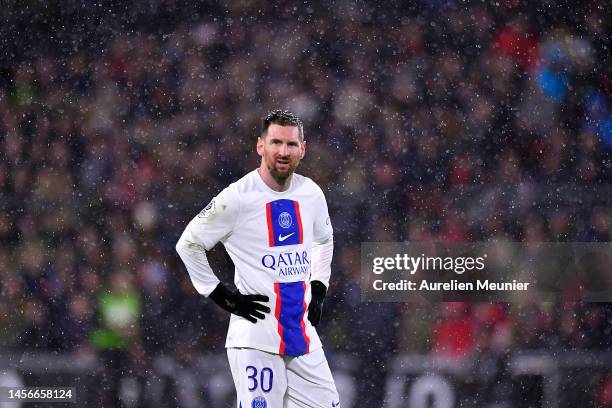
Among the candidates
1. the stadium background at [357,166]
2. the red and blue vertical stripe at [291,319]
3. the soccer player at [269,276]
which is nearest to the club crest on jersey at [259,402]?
the soccer player at [269,276]

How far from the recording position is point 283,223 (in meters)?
2.46

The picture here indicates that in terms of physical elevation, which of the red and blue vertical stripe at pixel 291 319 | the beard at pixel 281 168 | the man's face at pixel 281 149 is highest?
the man's face at pixel 281 149

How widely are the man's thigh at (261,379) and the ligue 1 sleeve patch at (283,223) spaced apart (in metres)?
0.31

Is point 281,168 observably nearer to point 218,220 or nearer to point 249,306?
point 218,220

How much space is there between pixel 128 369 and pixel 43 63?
123 centimetres

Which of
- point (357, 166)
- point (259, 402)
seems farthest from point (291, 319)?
point (357, 166)

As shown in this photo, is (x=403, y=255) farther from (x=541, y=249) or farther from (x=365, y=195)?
(x=541, y=249)

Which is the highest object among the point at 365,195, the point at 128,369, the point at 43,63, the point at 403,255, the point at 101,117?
the point at 43,63

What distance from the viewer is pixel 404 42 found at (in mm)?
3322

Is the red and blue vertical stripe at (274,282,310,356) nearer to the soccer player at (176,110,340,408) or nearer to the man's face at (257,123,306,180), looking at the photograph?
the soccer player at (176,110,340,408)

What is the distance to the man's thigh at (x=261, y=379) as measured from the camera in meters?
2.36

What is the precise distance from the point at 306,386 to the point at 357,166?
1.13 metres

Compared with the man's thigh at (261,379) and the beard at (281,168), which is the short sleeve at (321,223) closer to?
the beard at (281,168)

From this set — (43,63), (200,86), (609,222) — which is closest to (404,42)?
(200,86)
